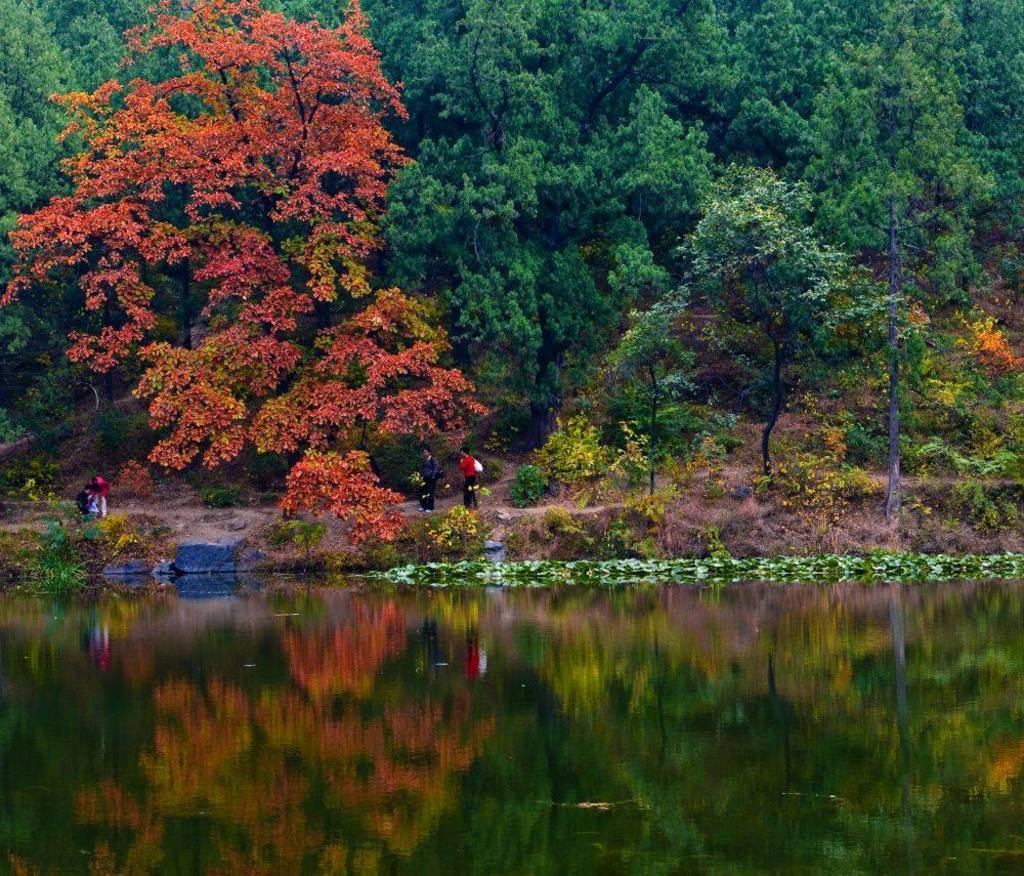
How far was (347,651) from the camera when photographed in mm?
20609

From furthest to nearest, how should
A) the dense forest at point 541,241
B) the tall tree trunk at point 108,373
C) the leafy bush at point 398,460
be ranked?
the tall tree trunk at point 108,373
the leafy bush at point 398,460
the dense forest at point 541,241

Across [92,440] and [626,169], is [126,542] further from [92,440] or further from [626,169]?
[626,169]

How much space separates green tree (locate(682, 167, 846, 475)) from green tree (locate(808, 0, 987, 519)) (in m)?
0.99

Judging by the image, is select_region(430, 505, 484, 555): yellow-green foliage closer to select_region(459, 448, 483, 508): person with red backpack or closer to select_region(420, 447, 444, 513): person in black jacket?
select_region(459, 448, 483, 508): person with red backpack

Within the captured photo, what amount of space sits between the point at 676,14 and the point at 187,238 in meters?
13.3

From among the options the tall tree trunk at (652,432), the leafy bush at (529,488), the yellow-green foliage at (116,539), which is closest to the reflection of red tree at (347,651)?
the leafy bush at (529,488)

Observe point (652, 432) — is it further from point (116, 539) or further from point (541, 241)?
point (116, 539)

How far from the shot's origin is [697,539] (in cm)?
3130

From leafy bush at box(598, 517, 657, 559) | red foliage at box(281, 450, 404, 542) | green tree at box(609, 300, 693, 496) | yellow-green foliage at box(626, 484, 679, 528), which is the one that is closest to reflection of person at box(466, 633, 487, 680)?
leafy bush at box(598, 517, 657, 559)

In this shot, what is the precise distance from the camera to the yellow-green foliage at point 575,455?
32688mm

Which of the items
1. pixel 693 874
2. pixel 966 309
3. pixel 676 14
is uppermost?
pixel 676 14

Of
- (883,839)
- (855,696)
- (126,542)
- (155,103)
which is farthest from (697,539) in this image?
(883,839)

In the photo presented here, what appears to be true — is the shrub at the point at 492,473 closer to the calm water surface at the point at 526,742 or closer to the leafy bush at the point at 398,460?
the leafy bush at the point at 398,460

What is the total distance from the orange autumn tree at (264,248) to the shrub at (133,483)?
4.21 ft
